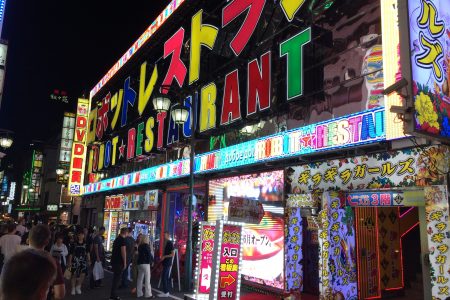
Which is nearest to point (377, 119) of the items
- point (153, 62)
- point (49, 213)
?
point (153, 62)

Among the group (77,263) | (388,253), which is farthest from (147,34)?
(388,253)

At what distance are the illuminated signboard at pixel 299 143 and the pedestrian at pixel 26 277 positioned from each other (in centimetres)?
769

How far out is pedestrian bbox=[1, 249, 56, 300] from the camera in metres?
2.43

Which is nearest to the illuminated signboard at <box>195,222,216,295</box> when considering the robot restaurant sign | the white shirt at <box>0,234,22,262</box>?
the robot restaurant sign

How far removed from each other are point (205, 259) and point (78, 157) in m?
24.9

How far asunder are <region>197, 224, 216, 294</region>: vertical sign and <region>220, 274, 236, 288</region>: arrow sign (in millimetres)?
1922

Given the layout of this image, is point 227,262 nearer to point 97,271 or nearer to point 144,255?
point 144,255

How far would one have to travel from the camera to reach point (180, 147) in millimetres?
18375

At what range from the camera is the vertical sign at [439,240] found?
25.0ft

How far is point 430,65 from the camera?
6672 mm

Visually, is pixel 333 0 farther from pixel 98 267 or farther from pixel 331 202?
pixel 98 267

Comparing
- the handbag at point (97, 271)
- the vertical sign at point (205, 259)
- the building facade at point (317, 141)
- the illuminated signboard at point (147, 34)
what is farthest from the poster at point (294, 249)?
the illuminated signboard at point (147, 34)

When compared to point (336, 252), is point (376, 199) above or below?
above

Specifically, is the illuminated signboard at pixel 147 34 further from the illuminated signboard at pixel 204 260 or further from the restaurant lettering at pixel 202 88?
the illuminated signboard at pixel 204 260
